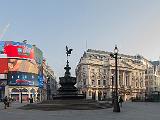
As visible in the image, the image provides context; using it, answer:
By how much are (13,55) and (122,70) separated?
67.3 m

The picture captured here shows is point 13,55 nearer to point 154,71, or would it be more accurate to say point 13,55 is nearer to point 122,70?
point 122,70

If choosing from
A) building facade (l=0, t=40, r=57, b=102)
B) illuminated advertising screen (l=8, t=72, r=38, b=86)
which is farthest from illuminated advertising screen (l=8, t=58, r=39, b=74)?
illuminated advertising screen (l=8, t=72, r=38, b=86)

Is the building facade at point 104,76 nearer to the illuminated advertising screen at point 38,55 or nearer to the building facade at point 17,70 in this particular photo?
the illuminated advertising screen at point 38,55

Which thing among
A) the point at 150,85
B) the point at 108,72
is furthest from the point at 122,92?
the point at 150,85

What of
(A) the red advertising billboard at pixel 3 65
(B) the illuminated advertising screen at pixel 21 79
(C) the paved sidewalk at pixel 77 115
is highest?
(A) the red advertising billboard at pixel 3 65

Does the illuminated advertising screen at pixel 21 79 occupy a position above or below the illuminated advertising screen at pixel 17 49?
below

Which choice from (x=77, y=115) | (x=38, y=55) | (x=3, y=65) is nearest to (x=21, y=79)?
(x=3, y=65)

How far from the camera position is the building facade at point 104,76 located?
15350 centimetres

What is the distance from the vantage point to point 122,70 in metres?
169

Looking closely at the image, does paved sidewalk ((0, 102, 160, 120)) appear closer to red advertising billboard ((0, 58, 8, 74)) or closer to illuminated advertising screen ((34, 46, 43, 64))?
red advertising billboard ((0, 58, 8, 74))

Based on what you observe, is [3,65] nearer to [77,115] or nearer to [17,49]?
[17,49]

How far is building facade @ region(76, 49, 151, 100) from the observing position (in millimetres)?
153500

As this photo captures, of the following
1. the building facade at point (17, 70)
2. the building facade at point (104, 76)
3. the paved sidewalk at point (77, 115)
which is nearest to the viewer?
the paved sidewalk at point (77, 115)

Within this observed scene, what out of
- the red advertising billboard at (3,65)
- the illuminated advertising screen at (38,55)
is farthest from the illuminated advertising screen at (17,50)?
the illuminated advertising screen at (38,55)
